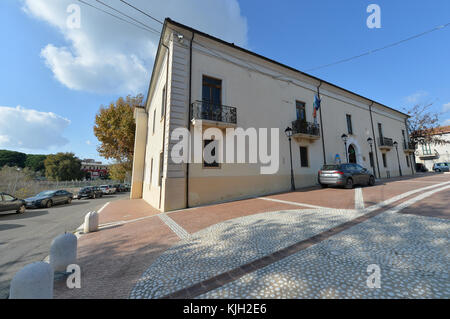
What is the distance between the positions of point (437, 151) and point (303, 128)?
40558mm

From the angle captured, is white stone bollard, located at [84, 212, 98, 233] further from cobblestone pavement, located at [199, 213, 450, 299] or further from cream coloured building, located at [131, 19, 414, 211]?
cobblestone pavement, located at [199, 213, 450, 299]

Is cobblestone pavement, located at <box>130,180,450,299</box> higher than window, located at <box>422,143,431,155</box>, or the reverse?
window, located at <box>422,143,431,155</box>

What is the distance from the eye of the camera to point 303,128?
12344 millimetres

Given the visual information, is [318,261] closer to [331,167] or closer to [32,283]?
[32,283]

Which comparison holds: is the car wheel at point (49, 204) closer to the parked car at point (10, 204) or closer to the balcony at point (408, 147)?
the parked car at point (10, 204)

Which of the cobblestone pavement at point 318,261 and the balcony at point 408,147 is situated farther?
the balcony at point 408,147

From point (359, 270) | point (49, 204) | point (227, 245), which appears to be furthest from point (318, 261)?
point (49, 204)

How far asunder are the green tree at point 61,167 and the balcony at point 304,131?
50.0m

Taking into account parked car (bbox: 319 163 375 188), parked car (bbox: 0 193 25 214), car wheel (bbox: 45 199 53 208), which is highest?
parked car (bbox: 319 163 375 188)

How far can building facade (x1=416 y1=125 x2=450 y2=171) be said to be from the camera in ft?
104

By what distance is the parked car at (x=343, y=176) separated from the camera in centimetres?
986

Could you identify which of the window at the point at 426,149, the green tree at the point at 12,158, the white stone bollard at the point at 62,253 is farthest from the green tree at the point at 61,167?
the window at the point at 426,149

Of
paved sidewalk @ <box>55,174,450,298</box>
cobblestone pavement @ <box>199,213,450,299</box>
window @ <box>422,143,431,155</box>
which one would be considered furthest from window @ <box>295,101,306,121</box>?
window @ <box>422,143,431,155</box>

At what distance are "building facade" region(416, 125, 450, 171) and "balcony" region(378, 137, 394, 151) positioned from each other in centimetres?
1901
